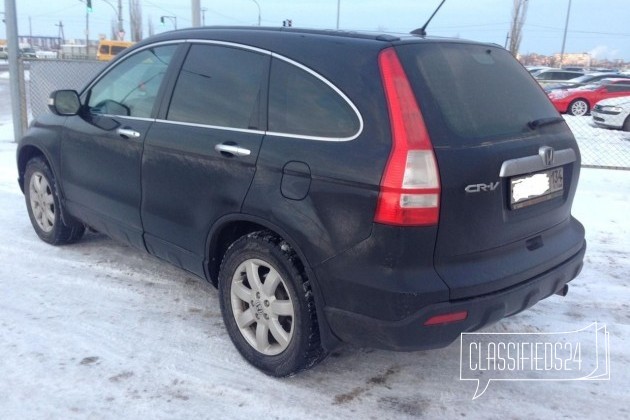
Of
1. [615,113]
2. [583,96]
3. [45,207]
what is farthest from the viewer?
[583,96]

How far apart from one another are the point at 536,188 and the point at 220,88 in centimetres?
181

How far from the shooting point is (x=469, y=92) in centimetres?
287

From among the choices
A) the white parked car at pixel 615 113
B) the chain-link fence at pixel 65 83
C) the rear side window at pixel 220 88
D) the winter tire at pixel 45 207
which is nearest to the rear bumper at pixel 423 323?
the rear side window at pixel 220 88

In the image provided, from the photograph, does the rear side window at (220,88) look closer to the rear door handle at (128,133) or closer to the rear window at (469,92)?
the rear door handle at (128,133)

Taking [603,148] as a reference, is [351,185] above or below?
above

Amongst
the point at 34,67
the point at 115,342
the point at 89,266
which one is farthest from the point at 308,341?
the point at 34,67

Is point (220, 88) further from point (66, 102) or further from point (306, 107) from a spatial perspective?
point (66, 102)

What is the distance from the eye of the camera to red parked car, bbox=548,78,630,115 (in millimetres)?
19281

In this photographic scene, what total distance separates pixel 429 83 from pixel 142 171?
1.96m

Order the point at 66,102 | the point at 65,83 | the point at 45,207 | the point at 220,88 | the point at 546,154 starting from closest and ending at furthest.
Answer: the point at 546,154
the point at 220,88
the point at 66,102
the point at 45,207
the point at 65,83

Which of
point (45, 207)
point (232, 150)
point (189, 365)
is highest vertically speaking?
point (232, 150)

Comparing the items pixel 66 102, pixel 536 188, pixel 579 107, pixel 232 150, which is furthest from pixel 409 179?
pixel 579 107

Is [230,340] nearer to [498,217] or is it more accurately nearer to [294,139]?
[294,139]

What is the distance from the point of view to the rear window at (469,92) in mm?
2670
